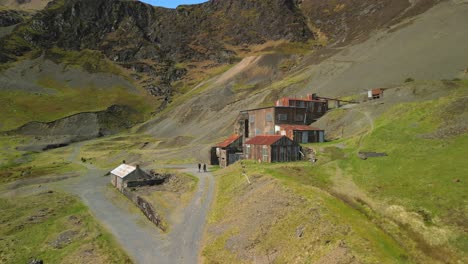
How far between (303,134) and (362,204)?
3133 centimetres

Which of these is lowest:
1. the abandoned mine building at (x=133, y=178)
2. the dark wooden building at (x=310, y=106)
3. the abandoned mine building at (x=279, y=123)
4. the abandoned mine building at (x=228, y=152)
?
the abandoned mine building at (x=133, y=178)

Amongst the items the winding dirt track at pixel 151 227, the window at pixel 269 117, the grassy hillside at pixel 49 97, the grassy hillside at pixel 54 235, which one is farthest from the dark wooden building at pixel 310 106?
the grassy hillside at pixel 49 97

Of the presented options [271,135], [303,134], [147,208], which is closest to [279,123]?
[303,134]

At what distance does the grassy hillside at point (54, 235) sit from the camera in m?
32.9

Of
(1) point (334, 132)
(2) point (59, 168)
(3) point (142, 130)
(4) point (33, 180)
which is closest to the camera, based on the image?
(1) point (334, 132)

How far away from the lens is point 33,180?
244 ft

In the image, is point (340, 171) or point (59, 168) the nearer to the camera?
point (340, 171)

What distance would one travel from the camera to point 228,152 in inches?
2564

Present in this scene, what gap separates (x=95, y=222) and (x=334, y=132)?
1804 inches

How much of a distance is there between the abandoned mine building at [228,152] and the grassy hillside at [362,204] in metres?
15.1

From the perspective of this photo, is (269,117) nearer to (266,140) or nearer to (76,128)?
(266,140)

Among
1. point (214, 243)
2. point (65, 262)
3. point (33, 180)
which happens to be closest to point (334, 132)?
point (214, 243)

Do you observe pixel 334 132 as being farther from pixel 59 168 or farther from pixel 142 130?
pixel 142 130

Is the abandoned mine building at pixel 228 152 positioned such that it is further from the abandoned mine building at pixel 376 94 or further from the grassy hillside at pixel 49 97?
the grassy hillside at pixel 49 97
